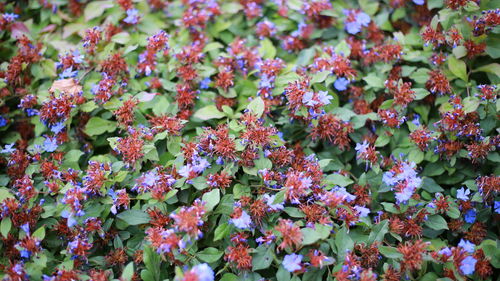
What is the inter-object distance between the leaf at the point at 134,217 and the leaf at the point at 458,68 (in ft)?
7.56

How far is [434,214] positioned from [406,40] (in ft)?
4.69

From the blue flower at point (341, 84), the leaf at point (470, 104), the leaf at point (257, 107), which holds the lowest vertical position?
the blue flower at point (341, 84)

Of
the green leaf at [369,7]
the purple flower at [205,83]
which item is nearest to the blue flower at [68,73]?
the purple flower at [205,83]

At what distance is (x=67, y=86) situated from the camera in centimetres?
311

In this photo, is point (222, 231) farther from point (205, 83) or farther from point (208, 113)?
point (205, 83)

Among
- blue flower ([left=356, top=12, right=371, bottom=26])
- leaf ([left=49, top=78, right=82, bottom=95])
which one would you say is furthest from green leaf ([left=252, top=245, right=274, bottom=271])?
blue flower ([left=356, top=12, right=371, bottom=26])

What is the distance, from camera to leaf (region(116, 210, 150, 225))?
253cm

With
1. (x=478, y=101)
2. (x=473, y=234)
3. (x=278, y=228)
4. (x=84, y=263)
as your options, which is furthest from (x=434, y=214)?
(x=84, y=263)

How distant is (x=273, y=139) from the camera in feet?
8.80

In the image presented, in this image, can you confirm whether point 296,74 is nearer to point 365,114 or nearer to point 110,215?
point 365,114

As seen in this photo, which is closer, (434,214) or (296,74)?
(434,214)

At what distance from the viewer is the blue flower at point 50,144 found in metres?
2.90

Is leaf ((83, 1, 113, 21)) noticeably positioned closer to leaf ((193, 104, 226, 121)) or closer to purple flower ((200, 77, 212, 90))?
purple flower ((200, 77, 212, 90))

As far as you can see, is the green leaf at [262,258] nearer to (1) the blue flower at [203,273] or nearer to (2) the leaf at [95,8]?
(1) the blue flower at [203,273]
